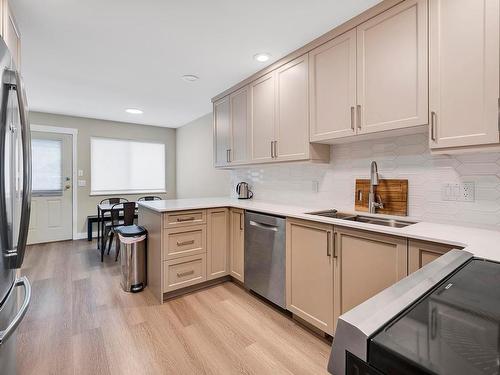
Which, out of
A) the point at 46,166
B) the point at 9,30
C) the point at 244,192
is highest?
the point at 9,30

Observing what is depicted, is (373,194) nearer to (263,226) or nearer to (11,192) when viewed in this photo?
(263,226)

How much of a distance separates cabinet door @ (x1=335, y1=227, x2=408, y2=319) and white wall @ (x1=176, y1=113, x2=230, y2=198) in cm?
253

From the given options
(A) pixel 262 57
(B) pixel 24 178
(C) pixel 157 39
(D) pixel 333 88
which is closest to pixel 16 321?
(B) pixel 24 178

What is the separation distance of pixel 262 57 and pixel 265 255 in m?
1.87

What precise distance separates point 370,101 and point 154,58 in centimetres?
201

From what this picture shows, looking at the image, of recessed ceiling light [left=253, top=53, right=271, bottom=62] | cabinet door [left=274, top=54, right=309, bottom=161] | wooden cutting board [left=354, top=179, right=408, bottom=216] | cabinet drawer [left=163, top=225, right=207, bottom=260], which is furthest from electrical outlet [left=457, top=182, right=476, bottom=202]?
cabinet drawer [left=163, top=225, right=207, bottom=260]

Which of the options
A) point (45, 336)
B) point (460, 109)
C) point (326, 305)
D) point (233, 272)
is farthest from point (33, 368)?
point (460, 109)

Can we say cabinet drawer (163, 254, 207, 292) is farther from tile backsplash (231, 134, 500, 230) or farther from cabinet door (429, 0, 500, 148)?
cabinet door (429, 0, 500, 148)

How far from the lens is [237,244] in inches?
107

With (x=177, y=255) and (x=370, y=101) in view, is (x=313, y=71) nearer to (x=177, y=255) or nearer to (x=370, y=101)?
(x=370, y=101)

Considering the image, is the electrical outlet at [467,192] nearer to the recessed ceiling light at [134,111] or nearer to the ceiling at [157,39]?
the ceiling at [157,39]

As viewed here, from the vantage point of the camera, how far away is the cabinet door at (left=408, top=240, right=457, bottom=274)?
127 cm

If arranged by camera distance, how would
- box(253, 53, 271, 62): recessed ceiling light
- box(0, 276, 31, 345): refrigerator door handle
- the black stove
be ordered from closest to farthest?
the black stove < box(0, 276, 31, 345): refrigerator door handle < box(253, 53, 271, 62): recessed ceiling light

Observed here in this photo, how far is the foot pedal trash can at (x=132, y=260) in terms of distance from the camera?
2654mm
